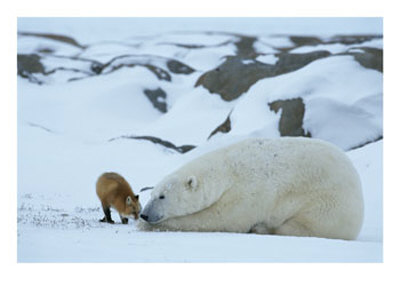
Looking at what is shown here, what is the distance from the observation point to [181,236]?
5.82m

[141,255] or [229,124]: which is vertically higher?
[229,124]

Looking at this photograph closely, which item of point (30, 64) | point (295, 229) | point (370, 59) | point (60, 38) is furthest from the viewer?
point (60, 38)

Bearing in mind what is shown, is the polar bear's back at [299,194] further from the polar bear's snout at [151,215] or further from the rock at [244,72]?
the rock at [244,72]

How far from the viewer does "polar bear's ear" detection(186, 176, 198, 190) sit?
638 centimetres

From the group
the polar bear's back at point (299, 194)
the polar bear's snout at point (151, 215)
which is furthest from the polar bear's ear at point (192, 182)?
the polar bear's snout at point (151, 215)

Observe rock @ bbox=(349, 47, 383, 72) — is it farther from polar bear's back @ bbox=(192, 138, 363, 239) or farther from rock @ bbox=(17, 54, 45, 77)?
rock @ bbox=(17, 54, 45, 77)

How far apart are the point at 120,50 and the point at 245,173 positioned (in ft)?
129

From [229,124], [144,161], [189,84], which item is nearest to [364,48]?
[229,124]

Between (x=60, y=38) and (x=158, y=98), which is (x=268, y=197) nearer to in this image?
(x=158, y=98)

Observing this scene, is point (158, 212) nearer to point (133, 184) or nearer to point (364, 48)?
point (133, 184)

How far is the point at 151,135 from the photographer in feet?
61.0

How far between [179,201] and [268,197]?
1097 mm

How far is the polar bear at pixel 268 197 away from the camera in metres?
6.34

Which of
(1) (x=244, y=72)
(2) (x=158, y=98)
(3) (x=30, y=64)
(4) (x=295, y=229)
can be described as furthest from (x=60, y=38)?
(4) (x=295, y=229)
